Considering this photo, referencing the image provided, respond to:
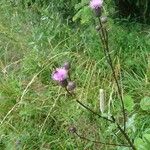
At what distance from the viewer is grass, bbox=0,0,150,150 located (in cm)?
261

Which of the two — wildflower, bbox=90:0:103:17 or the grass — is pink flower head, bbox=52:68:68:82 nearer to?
wildflower, bbox=90:0:103:17

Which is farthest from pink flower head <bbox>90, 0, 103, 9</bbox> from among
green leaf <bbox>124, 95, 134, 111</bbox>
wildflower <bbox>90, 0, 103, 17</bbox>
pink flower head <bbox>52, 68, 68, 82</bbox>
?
green leaf <bbox>124, 95, 134, 111</bbox>

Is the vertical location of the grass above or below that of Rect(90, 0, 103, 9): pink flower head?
below

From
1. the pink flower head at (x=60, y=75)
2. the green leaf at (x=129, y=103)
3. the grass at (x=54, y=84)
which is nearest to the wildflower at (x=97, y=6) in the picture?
the pink flower head at (x=60, y=75)

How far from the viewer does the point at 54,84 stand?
3.03 m

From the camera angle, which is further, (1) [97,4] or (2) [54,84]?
(2) [54,84]

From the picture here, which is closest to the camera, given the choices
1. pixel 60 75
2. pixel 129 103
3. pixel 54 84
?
pixel 60 75

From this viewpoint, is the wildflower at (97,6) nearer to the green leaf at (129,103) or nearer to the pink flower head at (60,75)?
the pink flower head at (60,75)

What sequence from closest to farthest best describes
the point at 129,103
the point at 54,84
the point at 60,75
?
the point at 60,75, the point at 129,103, the point at 54,84

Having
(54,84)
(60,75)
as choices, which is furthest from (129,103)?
(54,84)

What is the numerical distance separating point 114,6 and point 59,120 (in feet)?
3.72

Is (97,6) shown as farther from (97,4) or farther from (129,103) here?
(129,103)

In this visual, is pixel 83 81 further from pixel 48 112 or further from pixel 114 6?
pixel 114 6

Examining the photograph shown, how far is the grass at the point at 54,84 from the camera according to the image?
2609 mm
